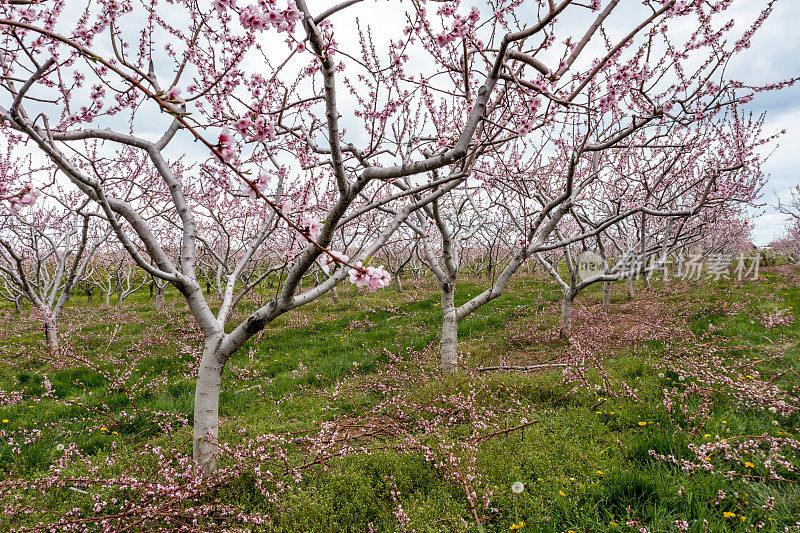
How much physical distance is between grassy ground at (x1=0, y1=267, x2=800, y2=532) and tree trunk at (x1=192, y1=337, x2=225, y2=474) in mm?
376

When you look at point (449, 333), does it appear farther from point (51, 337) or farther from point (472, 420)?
point (51, 337)

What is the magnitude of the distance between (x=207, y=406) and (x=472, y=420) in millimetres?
2829

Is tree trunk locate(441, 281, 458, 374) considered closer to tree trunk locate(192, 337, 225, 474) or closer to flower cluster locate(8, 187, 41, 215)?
tree trunk locate(192, 337, 225, 474)

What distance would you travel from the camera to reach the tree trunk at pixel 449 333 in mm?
5945

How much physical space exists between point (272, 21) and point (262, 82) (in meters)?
2.18

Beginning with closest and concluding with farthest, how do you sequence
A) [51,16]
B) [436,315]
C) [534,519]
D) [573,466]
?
[534,519]
[573,466]
[51,16]
[436,315]

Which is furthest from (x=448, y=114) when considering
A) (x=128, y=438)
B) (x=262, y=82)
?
(x=128, y=438)

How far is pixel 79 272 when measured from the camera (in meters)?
7.69

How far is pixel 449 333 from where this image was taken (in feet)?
19.6

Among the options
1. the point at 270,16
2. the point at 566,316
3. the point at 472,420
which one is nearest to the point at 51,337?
the point at 472,420

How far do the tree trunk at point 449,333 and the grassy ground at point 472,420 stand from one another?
0.29m

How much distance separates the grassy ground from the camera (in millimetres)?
2881

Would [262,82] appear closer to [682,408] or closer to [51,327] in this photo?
[682,408]

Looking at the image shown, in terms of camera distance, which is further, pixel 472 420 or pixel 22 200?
pixel 472 420
